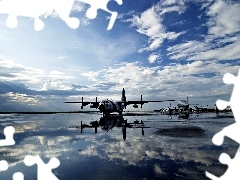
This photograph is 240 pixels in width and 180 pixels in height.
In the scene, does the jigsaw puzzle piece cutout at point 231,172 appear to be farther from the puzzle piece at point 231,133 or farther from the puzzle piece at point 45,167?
the puzzle piece at point 45,167

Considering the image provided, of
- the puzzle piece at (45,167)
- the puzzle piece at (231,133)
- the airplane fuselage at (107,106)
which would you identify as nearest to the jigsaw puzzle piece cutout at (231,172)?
the puzzle piece at (231,133)

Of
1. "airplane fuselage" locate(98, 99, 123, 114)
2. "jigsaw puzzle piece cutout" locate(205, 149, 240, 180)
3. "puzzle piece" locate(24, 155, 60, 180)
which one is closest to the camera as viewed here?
"jigsaw puzzle piece cutout" locate(205, 149, 240, 180)

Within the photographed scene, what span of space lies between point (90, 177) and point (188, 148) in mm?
6882

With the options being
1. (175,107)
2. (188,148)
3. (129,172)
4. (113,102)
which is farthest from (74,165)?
(175,107)

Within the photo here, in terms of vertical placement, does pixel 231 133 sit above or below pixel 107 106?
below

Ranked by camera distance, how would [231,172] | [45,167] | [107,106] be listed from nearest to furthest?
[231,172]
[45,167]
[107,106]

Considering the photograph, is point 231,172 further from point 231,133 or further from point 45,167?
point 45,167

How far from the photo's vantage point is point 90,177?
7.32 m

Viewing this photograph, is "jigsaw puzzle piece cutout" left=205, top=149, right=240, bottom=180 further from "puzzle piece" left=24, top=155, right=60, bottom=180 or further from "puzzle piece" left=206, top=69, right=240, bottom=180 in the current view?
"puzzle piece" left=24, top=155, right=60, bottom=180

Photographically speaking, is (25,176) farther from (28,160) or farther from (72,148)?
(72,148)

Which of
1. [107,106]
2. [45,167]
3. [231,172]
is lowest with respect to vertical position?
[231,172]

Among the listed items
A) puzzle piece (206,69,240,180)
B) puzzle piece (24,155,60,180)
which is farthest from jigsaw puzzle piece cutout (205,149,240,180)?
puzzle piece (24,155,60,180)

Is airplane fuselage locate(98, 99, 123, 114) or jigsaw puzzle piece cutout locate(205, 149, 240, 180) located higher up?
airplane fuselage locate(98, 99, 123, 114)

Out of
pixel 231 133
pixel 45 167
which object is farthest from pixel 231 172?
pixel 45 167
